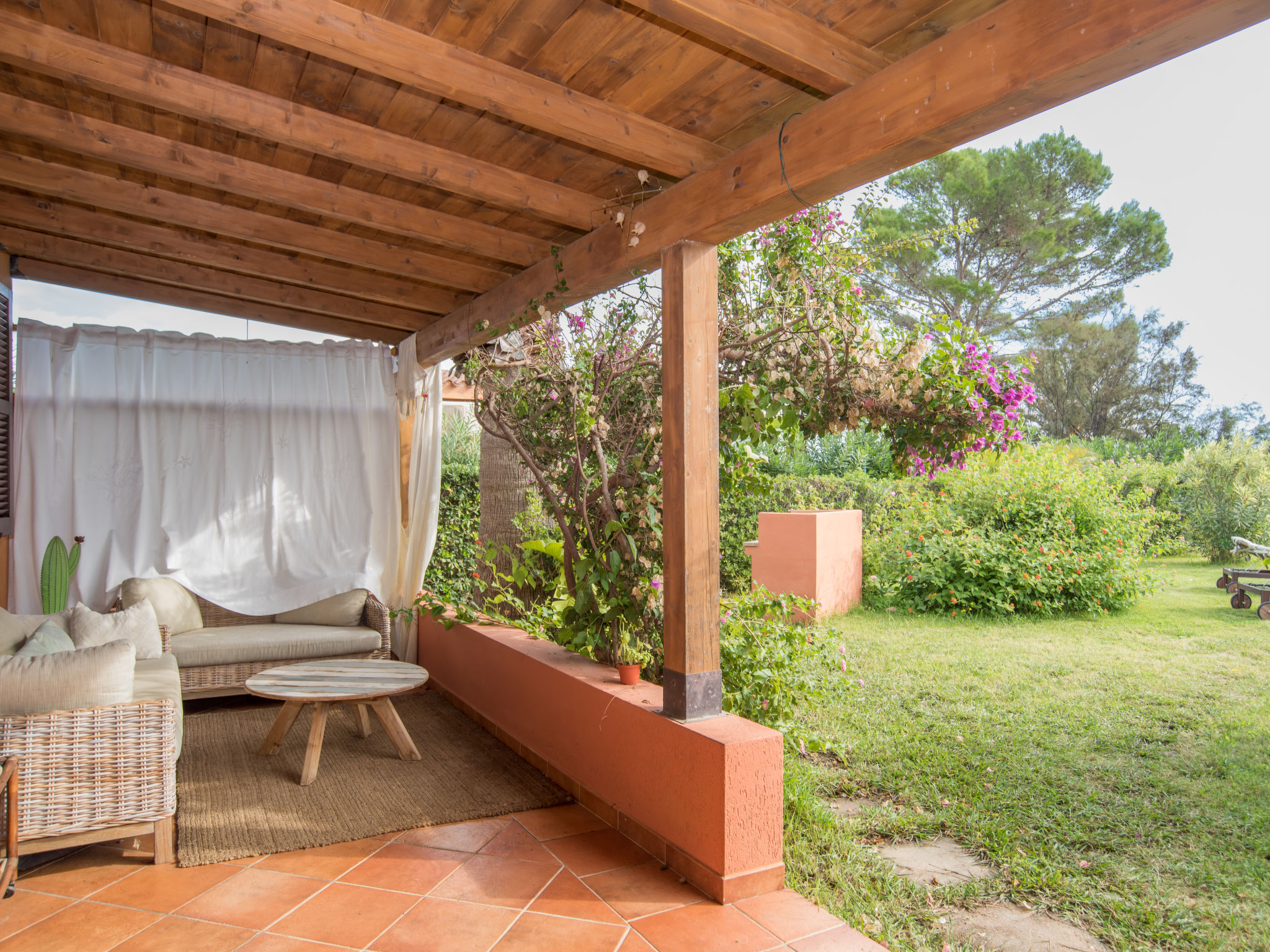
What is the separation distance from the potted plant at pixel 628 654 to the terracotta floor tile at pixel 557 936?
1033mm

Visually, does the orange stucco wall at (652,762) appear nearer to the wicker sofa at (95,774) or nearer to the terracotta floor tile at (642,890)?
the terracotta floor tile at (642,890)

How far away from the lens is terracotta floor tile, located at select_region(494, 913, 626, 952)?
8.14 ft

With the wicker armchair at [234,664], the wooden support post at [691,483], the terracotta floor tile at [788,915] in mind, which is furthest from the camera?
the wicker armchair at [234,664]

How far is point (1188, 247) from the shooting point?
2236 cm

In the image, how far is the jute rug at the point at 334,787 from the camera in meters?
3.31

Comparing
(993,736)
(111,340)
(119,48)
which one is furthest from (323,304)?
(993,736)

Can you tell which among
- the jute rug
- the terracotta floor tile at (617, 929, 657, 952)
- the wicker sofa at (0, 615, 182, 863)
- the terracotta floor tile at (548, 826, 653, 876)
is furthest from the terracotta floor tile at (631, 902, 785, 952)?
the wicker sofa at (0, 615, 182, 863)

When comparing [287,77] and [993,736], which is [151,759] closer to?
[287,77]

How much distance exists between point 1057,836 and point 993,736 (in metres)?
1.19

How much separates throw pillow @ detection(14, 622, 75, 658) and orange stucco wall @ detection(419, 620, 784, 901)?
1.97 meters

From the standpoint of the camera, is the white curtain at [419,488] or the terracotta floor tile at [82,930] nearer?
the terracotta floor tile at [82,930]

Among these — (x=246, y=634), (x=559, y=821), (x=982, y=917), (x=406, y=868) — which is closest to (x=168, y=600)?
(x=246, y=634)

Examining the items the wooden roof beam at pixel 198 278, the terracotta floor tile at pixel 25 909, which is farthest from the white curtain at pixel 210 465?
the terracotta floor tile at pixel 25 909

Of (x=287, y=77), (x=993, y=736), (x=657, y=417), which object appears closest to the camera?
(x=287, y=77)
